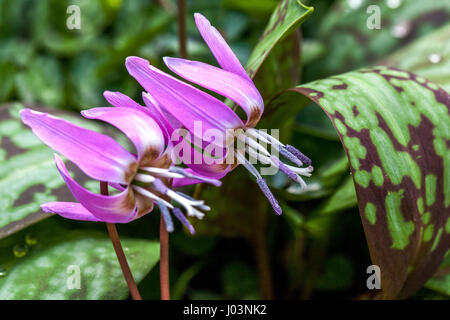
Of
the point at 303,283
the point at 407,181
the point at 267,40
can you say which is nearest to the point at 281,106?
the point at 267,40

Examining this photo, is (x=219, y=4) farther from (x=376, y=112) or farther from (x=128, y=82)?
(x=376, y=112)

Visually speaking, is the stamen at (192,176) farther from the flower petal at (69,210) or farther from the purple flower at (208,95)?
the flower petal at (69,210)

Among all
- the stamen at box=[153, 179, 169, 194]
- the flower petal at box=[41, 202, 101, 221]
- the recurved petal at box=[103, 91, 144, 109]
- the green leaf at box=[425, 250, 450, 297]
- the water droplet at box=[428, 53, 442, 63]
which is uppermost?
the water droplet at box=[428, 53, 442, 63]

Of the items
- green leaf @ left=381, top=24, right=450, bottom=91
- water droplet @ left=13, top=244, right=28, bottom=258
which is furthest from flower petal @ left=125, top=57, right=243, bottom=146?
green leaf @ left=381, top=24, right=450, bottom=91

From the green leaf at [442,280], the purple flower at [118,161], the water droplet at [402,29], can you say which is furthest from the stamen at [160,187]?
the water droplet at [402,29]

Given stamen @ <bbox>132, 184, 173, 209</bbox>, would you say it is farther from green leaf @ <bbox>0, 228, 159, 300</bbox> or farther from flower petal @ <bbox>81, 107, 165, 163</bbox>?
green leaf @ <bbox>0, 228, 159, 300</bbox>

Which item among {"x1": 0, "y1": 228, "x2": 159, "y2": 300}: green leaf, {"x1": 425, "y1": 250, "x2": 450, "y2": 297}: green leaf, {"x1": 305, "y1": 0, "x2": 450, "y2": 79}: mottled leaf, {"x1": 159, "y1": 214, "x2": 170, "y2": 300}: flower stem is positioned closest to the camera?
{"x1": 159, "y1": 214, "x2": 170, "y2": 300}: flower stem

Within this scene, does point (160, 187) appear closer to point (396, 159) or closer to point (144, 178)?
point (144, 178)
